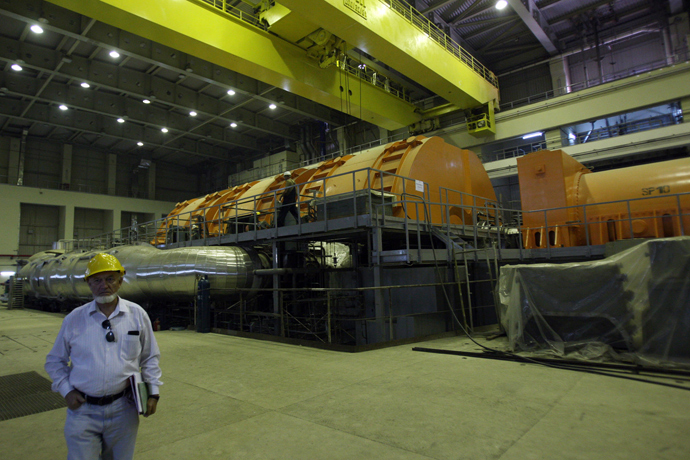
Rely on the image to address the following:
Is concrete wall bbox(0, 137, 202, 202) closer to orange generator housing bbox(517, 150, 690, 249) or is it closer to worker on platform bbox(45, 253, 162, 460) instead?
orange generator housing bbox(517, 150, 690, 249)

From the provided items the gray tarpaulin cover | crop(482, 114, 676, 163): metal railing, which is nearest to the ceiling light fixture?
crop(482, 114, 676, 163): metal railing

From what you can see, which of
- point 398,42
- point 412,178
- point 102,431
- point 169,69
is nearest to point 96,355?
point 102,431

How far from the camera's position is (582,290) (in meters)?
5.54

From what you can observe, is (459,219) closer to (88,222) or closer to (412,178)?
(412,178)

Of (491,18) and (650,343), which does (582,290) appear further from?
(491,18)

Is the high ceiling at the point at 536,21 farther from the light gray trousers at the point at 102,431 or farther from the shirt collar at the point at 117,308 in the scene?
the light gray trousers at the point at 102,431

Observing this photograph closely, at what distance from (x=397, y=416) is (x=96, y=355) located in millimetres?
2502

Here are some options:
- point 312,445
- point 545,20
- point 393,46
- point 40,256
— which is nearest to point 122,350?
point 312,445

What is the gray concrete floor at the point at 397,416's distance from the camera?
2.94 metres

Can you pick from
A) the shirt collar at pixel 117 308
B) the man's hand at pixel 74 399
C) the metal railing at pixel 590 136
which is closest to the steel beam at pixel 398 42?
the metal railing at pixel 590 136

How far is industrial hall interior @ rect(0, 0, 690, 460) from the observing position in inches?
142

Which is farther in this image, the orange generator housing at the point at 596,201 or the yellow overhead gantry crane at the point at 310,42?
the yellow overhead gantry crane at the point at 310,42

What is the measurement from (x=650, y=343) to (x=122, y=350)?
18.5 feet

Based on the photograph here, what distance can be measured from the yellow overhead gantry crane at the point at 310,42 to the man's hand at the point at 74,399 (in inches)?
412
